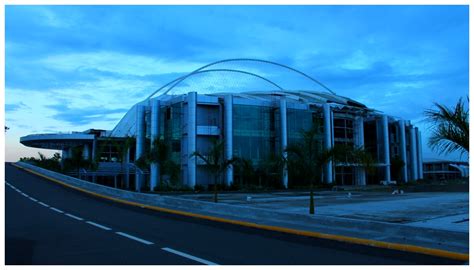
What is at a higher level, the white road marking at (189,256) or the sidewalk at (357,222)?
the sidewalk at (357,222)

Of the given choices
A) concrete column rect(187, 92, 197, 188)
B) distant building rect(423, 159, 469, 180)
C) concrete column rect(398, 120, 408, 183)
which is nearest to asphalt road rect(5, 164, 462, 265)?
concrete column rect(187, 92, 197, 188)

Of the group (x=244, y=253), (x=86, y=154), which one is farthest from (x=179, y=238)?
(x=86, y=154)

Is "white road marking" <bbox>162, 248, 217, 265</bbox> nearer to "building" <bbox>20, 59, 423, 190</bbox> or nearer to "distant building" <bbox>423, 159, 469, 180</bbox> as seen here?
"building" <bbox>20, 59, 423, 190</bbox>

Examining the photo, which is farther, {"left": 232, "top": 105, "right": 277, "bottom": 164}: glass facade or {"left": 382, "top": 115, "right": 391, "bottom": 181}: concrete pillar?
{"left": 382, "top": 115, "right": 391, "bottom": 181}: concrete pillar

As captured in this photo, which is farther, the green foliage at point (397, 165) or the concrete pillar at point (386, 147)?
the green foliage at point (397, 165)

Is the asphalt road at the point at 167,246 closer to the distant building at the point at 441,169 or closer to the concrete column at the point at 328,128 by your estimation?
the concrete column at the point at 328,128

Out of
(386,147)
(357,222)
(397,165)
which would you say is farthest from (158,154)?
(397,165)

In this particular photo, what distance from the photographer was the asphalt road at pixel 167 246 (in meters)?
7.79

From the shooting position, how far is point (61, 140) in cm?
7675

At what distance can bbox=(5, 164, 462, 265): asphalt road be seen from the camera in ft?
25.6

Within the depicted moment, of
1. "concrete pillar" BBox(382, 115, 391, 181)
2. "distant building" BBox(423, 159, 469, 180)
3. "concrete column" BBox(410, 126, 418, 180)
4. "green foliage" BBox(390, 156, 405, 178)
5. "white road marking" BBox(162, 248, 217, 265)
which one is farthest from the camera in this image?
"distant building" BBox(423, 159, 469, 180)

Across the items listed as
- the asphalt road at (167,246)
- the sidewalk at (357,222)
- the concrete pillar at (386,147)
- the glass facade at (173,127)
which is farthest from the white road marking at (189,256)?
the concrete pillar at (386,147)

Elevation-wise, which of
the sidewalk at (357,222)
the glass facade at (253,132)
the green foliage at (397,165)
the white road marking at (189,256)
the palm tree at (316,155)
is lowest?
the white road marking at (189,256)

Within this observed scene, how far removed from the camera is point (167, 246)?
362 inches
